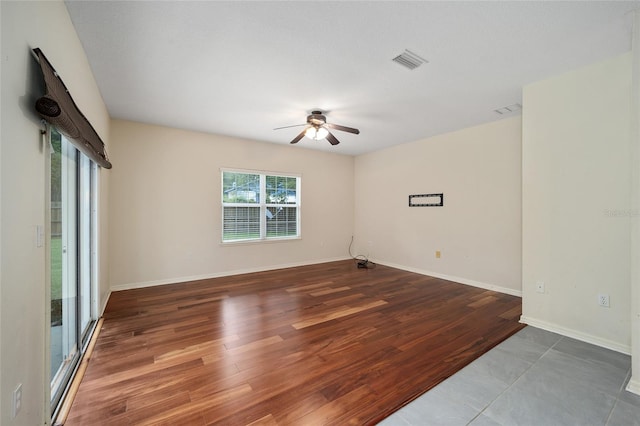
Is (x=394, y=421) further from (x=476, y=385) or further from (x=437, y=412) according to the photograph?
(x=476, y=385)

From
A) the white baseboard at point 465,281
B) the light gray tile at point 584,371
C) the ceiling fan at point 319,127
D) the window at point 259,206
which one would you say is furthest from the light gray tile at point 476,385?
the window at point 259,206

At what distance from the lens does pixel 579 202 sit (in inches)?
104

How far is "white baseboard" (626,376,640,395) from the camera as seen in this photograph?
6.07 feet

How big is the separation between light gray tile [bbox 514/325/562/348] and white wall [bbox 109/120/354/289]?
160 inches

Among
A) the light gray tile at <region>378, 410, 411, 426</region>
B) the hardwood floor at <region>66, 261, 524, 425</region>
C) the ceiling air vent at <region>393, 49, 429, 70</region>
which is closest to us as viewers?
the light gray tile at <region>378, 410, 411, 426</region>

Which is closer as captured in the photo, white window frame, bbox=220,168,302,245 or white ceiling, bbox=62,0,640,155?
white ceiling, bbox=62,0,640,155

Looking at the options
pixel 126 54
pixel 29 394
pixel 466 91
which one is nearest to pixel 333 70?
pixel 466 91

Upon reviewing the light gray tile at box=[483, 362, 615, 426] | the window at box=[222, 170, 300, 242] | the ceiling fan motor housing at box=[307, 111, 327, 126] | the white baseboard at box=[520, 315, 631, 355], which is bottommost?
the light gray tile at box=[483, 362, 615, 426]

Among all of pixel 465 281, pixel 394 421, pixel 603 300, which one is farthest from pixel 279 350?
pixel 465 281

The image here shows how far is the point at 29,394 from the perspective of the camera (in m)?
1.26

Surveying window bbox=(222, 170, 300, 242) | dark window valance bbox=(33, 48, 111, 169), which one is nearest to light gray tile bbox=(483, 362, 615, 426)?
dark window valance bbox=(33, 48, 111, 169)

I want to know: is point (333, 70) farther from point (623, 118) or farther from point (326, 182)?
point (326, 182)

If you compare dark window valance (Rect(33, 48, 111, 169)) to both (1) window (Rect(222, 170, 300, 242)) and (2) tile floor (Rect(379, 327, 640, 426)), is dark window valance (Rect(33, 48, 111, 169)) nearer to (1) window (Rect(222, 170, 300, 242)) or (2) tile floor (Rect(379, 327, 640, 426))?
(2) tile floor (Rect(379, 327, 640, 426))

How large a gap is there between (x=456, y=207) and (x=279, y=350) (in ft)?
12.6
